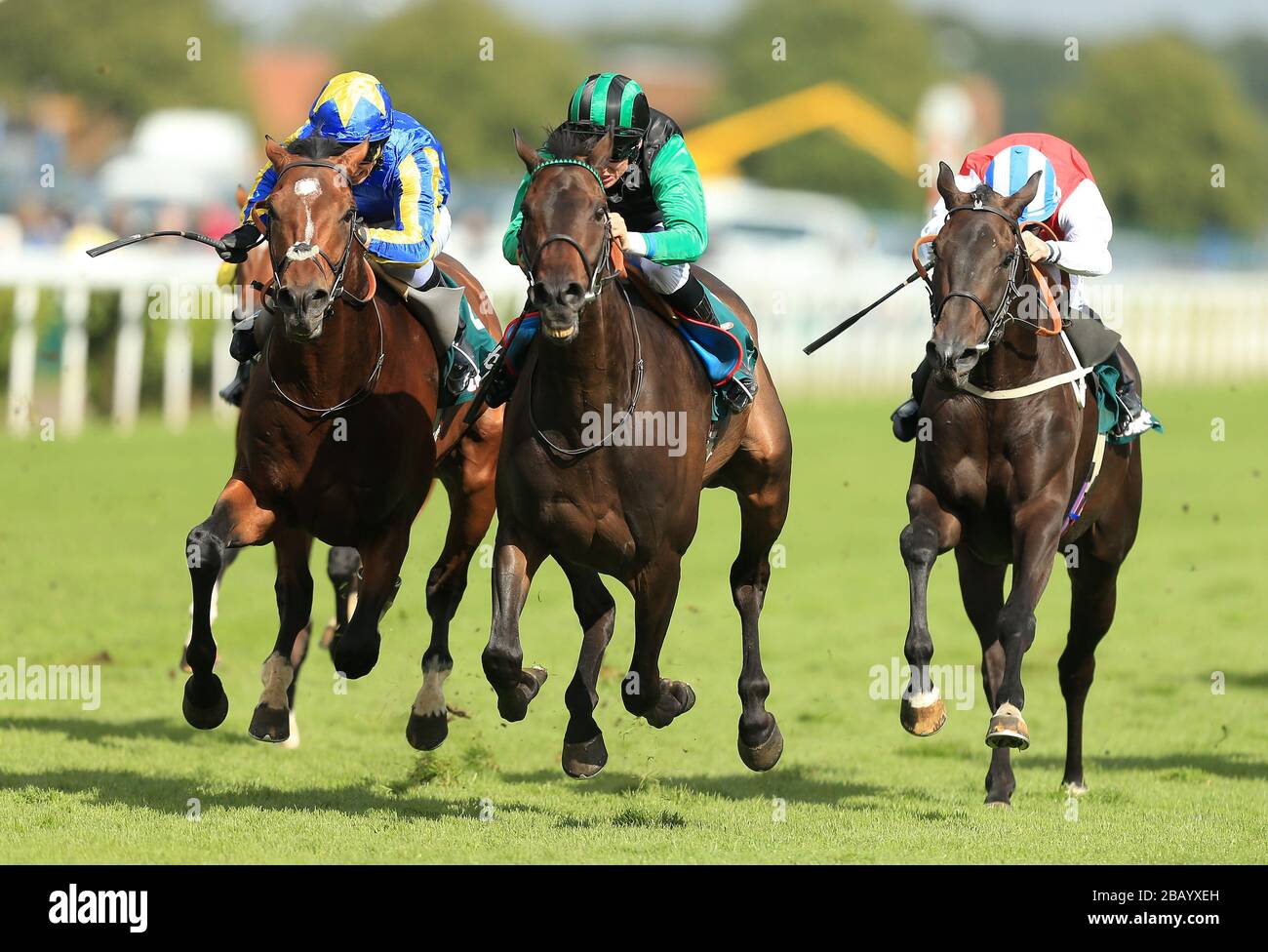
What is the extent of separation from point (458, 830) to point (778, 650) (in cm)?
468

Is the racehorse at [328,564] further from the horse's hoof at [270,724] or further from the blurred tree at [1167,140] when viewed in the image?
the blurred tree at [1167,140]

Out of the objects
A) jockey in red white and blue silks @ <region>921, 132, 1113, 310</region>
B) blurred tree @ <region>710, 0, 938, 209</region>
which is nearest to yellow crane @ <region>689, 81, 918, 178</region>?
blurred tree @ <region>710, 0, 938, 209</region>

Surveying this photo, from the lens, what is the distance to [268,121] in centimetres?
6525

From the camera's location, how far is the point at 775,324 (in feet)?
79.1

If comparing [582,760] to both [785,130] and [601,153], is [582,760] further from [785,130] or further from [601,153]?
[785,130]

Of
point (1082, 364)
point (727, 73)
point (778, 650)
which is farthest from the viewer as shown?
point (727, 73)

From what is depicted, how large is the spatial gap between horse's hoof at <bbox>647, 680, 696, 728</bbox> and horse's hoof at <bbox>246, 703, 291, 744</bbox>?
125 centimetres

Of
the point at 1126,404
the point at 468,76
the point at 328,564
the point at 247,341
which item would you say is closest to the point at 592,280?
the point at 247,341

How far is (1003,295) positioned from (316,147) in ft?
7.52

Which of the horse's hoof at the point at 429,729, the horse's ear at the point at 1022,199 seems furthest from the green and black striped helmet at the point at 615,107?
the horse's hoof at the point at 429,729

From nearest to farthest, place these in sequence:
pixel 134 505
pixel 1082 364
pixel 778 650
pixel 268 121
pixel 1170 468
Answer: pixel 1082 364 → pixel 778 650 → pixel 134 505 → pixel 1170 468 → pixel 268 121

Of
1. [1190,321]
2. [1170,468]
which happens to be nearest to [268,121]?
[1190,321]

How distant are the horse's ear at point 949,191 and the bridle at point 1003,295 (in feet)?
0.09
